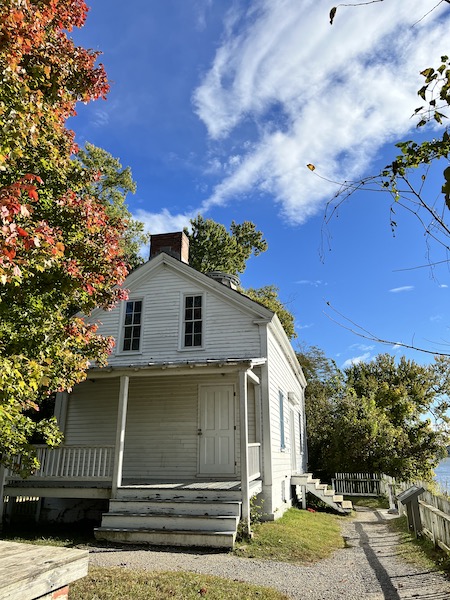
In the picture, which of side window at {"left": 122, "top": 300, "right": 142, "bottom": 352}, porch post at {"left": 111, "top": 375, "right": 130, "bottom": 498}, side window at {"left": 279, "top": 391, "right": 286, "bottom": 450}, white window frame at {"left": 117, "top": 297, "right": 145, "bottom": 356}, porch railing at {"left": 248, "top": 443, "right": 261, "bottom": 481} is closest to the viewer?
porch post at {"left": 111, "top": 375, "right": 130, "bottom": 498}

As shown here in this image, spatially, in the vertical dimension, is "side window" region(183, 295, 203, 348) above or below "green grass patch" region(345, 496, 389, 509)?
above

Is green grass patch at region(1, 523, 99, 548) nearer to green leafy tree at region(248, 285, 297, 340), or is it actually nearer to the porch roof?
the porch roof

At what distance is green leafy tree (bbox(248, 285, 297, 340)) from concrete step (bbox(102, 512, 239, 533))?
64.7 feet

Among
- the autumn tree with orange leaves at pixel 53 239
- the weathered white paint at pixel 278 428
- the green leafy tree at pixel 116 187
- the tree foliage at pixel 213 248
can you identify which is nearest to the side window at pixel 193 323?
the weathered white paint at pixel 278 428

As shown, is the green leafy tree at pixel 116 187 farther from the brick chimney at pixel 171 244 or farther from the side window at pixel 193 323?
the side window at pixel 193 323

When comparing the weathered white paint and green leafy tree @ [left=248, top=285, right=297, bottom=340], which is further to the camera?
green leafy tree @ [left=248, top=285, right=297, bottom=340]

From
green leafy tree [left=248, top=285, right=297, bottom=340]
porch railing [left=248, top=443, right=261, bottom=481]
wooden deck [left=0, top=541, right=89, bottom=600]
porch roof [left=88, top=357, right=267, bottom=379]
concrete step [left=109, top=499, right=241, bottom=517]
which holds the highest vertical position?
green leafy tree [left=248, top=285, right=297, bottom=340]

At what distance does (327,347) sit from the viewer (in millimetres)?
33031

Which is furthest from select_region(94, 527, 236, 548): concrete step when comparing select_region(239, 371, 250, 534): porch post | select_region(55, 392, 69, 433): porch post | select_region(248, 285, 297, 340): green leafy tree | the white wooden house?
select_region(248, 285, 297, 340): green leafy tree

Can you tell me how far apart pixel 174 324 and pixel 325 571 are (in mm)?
7816

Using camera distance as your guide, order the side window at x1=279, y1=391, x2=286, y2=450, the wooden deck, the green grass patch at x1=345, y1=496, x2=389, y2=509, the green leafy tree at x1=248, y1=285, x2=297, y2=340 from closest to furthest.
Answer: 1. the wooden deck
2. the side window at x1=279, y1=391, x2=286, y2=450
3. the green grass patch at x1=345, y1=496, x2=389, y2=509
4. the green leafy tree at x1=248, y1=285, x2=297, y2=340

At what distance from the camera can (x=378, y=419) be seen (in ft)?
71.7

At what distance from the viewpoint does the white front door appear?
38.5 feet

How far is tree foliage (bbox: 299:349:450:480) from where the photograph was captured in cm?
2056
